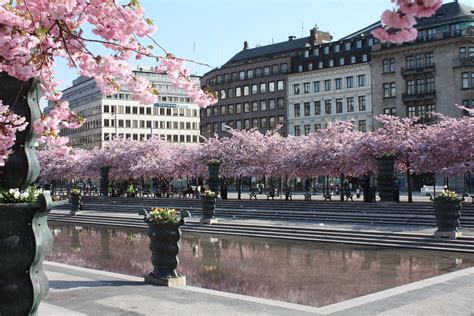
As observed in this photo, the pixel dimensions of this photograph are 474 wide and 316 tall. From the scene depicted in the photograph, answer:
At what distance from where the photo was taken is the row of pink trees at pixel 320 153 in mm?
34438

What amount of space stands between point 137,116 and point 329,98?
49893 mm

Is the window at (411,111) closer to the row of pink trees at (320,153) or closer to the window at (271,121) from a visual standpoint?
the row of pink trees at (320,153)

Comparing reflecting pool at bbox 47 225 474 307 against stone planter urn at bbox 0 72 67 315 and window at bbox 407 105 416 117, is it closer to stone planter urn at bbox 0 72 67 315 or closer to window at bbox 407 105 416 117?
stone planter urn at bbox 0 72 67 315

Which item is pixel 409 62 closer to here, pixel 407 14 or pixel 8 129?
pixel 8 129

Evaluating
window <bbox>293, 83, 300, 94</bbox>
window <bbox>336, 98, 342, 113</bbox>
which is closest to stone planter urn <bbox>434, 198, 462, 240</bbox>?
window <bbox>336, 98, 342, 113</bbox>

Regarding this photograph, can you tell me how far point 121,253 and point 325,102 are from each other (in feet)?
214

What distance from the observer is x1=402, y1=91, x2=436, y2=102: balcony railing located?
224 ft

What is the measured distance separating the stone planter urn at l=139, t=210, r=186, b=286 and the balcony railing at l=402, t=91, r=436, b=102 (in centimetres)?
6043

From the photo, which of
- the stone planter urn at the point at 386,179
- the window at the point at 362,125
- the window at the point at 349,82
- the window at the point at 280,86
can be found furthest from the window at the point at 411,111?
Result: the stone planter urn at the point at 386,179

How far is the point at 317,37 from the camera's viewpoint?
92875mm

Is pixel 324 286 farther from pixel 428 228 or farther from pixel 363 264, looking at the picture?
pixel 428 228

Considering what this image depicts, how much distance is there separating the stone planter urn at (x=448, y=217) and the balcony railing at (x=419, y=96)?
164ft

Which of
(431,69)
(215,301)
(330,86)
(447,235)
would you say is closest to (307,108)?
(330,86)

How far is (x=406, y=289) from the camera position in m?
12.9
